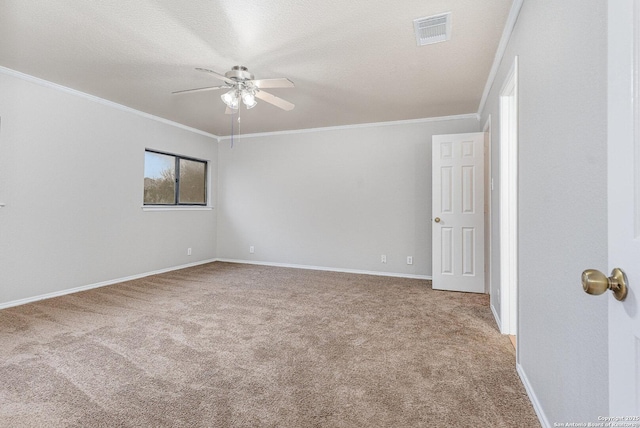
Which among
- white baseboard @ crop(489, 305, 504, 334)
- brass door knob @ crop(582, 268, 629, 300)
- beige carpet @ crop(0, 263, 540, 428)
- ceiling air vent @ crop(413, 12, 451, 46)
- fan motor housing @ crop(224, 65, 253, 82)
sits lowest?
beige carpet @ crop(0, 263, 540, 428)

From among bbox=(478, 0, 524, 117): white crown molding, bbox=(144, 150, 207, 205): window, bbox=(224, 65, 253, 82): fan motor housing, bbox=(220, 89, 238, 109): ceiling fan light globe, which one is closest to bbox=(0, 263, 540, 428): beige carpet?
bbox=(144, 150, 207, 205): window

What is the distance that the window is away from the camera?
4.87 metres

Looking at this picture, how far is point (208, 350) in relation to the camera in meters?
2.34

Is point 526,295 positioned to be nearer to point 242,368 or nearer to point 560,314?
point 560,314

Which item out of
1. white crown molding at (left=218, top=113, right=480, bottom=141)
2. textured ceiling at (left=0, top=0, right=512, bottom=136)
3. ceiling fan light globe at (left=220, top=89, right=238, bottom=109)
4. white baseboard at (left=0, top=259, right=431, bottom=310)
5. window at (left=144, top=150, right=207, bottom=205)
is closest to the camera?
textured ceiling at (left=0, top=0, right=512, bottom=136)

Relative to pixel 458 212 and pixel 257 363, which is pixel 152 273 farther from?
pixel 458 212

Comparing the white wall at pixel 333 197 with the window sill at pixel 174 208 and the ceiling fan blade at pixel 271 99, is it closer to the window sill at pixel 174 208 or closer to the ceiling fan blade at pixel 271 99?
the window sill at pixel 174 208

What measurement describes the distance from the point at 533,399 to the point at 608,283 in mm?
1381

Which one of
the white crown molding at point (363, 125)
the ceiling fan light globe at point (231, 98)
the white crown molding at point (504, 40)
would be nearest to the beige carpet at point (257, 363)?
the ceiling fan light globe at point (231, 98)

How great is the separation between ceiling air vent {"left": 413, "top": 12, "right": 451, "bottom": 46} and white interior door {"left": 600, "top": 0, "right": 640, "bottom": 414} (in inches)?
70.1

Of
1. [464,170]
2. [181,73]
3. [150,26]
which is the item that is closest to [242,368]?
[150,26]

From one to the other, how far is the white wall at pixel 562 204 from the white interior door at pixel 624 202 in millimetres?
283

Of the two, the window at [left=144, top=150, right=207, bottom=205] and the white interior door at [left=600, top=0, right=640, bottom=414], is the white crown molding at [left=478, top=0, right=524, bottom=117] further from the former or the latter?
the window at [left=144, top=150, right=207, bottom=205]

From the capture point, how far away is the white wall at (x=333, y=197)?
4785 mm
